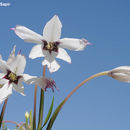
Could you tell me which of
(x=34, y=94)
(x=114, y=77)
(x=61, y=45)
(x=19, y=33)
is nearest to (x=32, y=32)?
(x=19, y=33)

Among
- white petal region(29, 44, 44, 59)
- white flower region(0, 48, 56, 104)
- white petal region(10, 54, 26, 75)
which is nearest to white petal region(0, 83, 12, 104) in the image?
white flower region(0, 48, 56, 104)

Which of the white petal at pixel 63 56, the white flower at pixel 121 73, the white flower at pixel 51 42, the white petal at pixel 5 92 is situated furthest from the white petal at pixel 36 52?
the white flower at pixel 121 73

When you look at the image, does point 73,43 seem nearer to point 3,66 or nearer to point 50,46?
point 50,46

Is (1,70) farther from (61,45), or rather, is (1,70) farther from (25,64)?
(61,45)

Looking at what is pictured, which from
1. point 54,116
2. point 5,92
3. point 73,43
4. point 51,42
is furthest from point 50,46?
point 54,116

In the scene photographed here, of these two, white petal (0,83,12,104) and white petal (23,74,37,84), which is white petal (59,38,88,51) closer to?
white petal (23,74,37,84)
